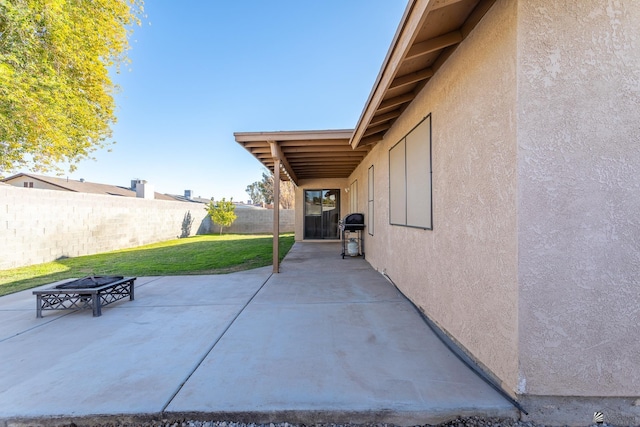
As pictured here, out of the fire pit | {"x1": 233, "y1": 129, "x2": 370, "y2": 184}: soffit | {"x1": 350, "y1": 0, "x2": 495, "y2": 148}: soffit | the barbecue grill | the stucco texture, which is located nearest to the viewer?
{"x1": 350, "y1": 0, "x2": 495, "y2": 148}: soffit

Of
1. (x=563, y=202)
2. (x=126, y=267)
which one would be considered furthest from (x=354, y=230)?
(x=563, y=202)

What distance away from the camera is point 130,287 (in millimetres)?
4492

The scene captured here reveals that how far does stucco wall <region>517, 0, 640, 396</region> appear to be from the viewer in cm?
183

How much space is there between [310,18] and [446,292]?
9.40 metres

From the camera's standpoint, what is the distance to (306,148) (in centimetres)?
709

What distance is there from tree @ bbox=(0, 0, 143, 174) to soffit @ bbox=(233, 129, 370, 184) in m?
5.50

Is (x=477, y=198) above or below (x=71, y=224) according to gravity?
above

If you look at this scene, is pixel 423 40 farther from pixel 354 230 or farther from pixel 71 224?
pixel 71 224

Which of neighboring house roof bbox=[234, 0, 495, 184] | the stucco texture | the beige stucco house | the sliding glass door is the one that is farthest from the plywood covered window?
the sliding glass door

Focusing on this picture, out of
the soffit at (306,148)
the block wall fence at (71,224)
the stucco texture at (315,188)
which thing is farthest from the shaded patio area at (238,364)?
the stucco texture at (315,188)

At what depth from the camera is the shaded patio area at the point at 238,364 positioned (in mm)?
1932

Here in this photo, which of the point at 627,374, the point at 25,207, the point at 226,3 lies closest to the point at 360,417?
the point at 627,374

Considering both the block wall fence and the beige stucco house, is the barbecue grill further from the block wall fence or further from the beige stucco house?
the block wall fence

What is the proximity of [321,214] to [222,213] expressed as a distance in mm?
8511
